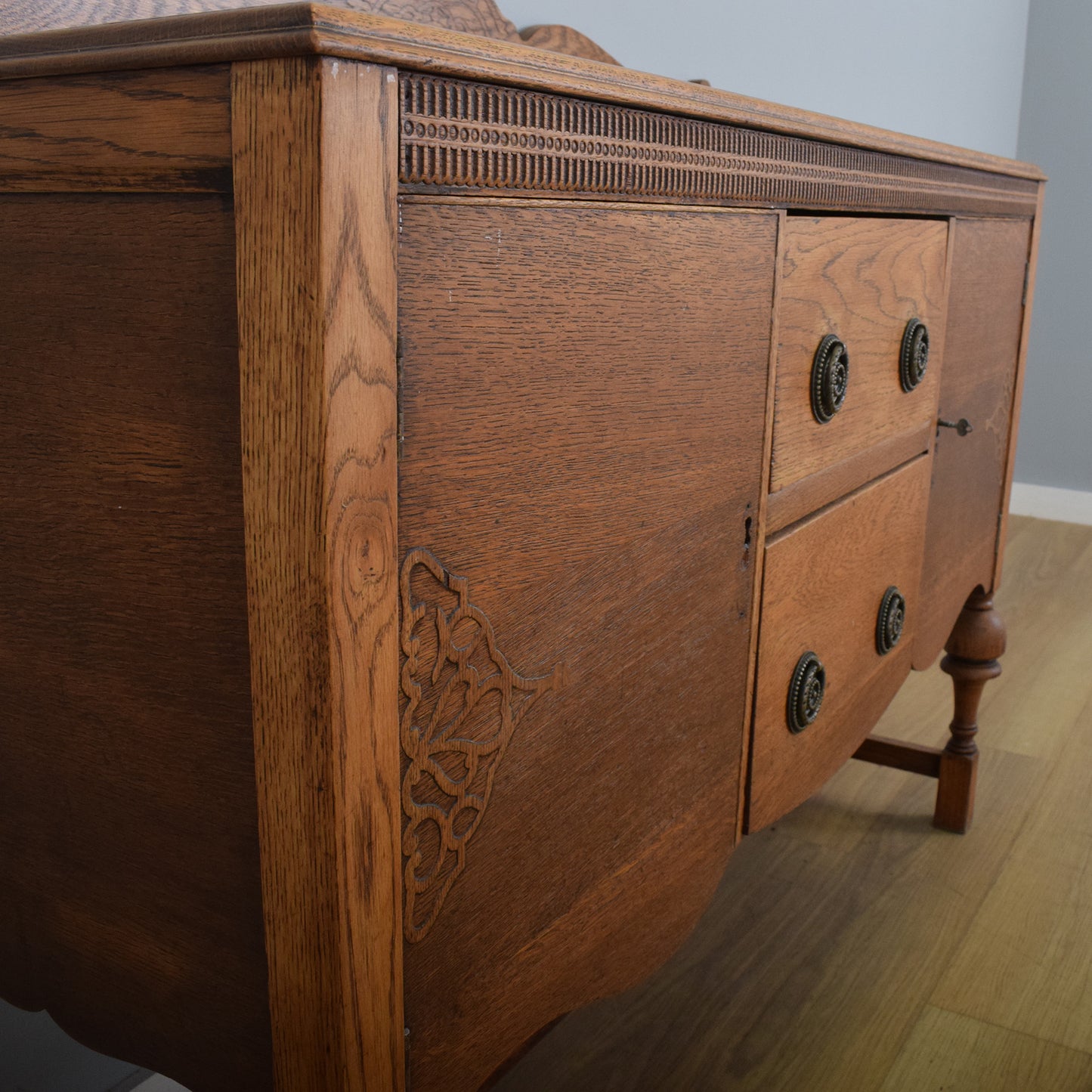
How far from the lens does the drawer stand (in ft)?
2.78

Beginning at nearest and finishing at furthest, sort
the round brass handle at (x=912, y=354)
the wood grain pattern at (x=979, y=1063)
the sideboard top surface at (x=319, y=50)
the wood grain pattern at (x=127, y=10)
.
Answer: the sideboard top surface at (x=319, y=50) < the wood grain pattern at (x=127, y=10) < the round brass handle at (x=912, y=354) < the wood grain pattern at (x=979, y=1063)

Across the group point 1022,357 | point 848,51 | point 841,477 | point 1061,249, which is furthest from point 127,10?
point 1061,249

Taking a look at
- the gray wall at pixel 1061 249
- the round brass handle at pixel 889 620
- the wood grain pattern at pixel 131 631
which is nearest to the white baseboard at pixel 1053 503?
the gray wall at pixel 1061 249

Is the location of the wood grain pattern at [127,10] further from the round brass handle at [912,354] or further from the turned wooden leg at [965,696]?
the turned wooden leg at [965,696]

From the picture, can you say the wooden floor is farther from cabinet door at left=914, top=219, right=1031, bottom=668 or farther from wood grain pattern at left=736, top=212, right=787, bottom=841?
wood grain pattern at left=736, top=212, right=787, bottom=841

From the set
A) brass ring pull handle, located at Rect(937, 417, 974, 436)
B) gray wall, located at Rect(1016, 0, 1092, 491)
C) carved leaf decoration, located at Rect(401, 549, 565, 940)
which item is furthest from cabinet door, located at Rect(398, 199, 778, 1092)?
gray wall, located at Rect(1016, 0, 1092, 491)

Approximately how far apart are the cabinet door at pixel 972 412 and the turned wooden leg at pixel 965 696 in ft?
0.43

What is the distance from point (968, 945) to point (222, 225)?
4.13 ft

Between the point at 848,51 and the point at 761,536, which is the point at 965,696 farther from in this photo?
the point at 848,51

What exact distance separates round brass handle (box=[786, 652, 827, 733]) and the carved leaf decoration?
0.38m

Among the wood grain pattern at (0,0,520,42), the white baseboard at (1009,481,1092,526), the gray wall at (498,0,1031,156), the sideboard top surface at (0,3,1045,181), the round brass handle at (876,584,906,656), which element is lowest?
the white baseboard at (1009,481,1092,526)

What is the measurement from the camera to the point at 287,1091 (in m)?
0.50

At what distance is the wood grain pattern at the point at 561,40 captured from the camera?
120 centimetres

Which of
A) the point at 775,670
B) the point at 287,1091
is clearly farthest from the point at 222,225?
the point at 775,670
